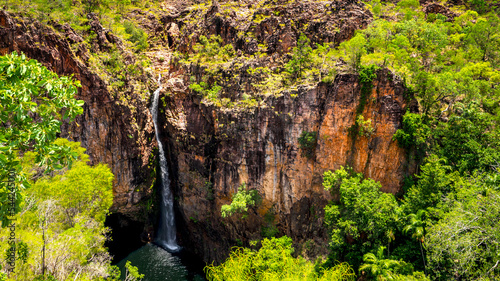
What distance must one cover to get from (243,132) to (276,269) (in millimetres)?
13216

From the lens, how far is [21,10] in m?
24.7

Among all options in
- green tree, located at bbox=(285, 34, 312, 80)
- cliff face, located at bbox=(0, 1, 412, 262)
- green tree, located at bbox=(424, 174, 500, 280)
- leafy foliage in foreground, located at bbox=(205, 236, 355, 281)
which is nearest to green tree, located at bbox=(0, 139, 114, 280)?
leafy foliage in foreground, located at bbox=(205, 236, 355, 281)

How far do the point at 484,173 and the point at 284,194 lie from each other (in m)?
15.1

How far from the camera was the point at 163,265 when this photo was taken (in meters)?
28.2

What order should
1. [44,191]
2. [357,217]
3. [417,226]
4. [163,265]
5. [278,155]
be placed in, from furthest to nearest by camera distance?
1. [163,265]
2. [278,155]
3. [357,217]
4. [417,226]
5. [44,191]

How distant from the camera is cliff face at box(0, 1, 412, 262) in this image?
21.9m

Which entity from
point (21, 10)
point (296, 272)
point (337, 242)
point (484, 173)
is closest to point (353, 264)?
point (337, 242)

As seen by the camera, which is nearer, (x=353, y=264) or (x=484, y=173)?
(x=484, y=173)

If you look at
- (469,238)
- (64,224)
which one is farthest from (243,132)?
(469,238)

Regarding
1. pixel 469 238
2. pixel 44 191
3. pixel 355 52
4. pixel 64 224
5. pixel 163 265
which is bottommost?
pixel 163 265

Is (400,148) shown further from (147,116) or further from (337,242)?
(147,116)

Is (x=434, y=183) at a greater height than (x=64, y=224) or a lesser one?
greater

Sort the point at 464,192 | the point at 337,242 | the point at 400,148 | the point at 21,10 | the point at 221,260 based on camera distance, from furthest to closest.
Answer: the point at 221,260 < the point at 21,10 < the point at 400,148 < the point at 337,242 < the point at 464,192

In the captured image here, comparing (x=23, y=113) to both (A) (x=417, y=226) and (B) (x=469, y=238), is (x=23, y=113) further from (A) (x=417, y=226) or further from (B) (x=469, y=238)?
(A) (x=417, y=226)
